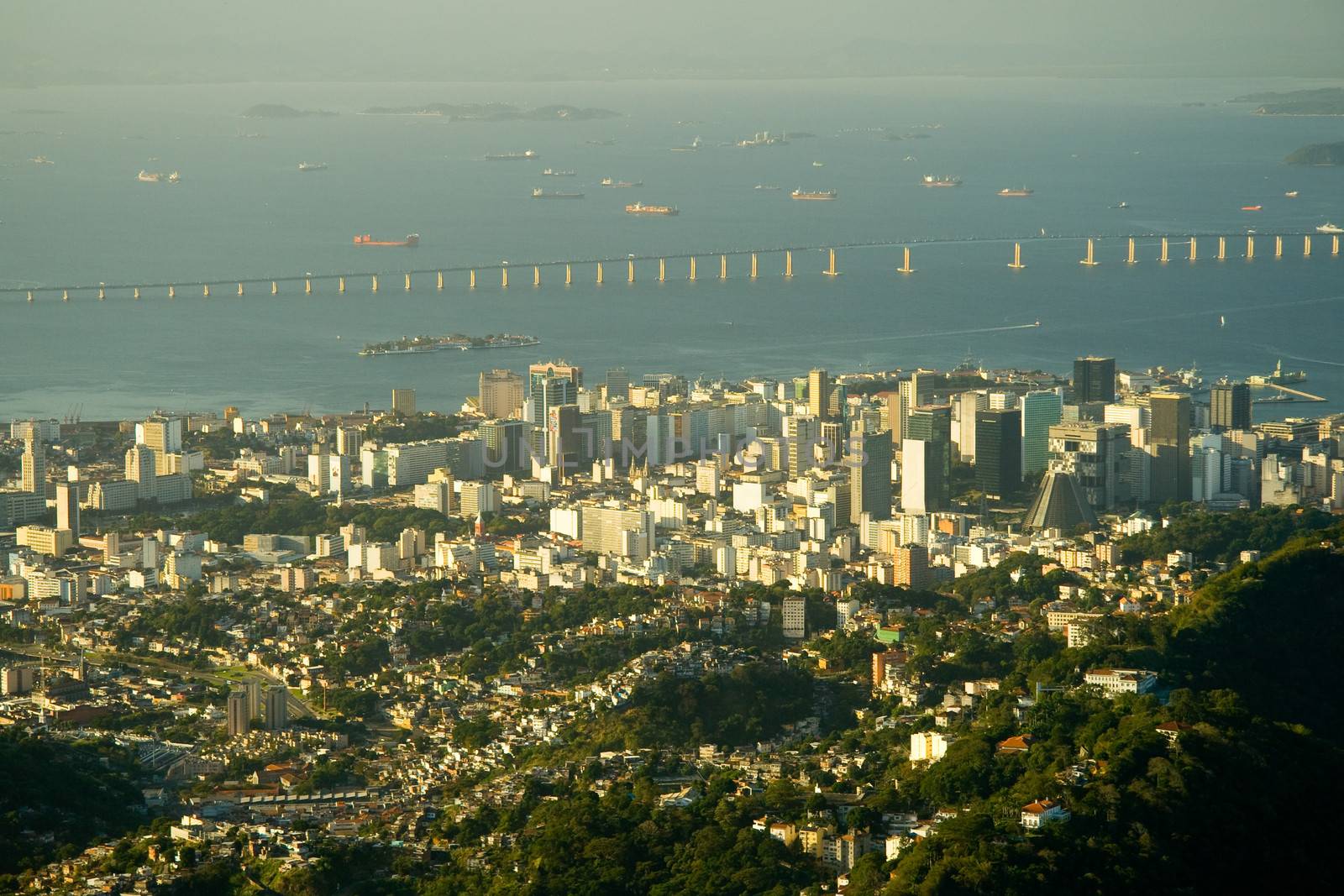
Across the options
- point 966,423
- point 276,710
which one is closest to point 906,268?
point 966,423

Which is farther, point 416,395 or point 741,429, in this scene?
point 416,395

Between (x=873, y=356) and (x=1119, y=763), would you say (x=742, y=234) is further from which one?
(x=1119, y=763)

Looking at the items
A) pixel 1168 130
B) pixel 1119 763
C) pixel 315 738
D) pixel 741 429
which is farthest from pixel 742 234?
pixel 1119 763

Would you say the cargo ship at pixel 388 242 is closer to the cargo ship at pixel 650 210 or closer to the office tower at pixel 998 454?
the cargo ship at pixel 650 210

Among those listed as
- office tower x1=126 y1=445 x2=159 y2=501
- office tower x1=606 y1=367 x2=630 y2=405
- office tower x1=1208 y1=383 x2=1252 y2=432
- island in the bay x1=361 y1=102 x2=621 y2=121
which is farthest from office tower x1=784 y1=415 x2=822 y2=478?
island in the bay x1=361 y1=102 x2=621 y2=121

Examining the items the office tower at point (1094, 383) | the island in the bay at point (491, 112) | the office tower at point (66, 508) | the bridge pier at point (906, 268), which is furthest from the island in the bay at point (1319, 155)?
the office tower at point (66, 508)
